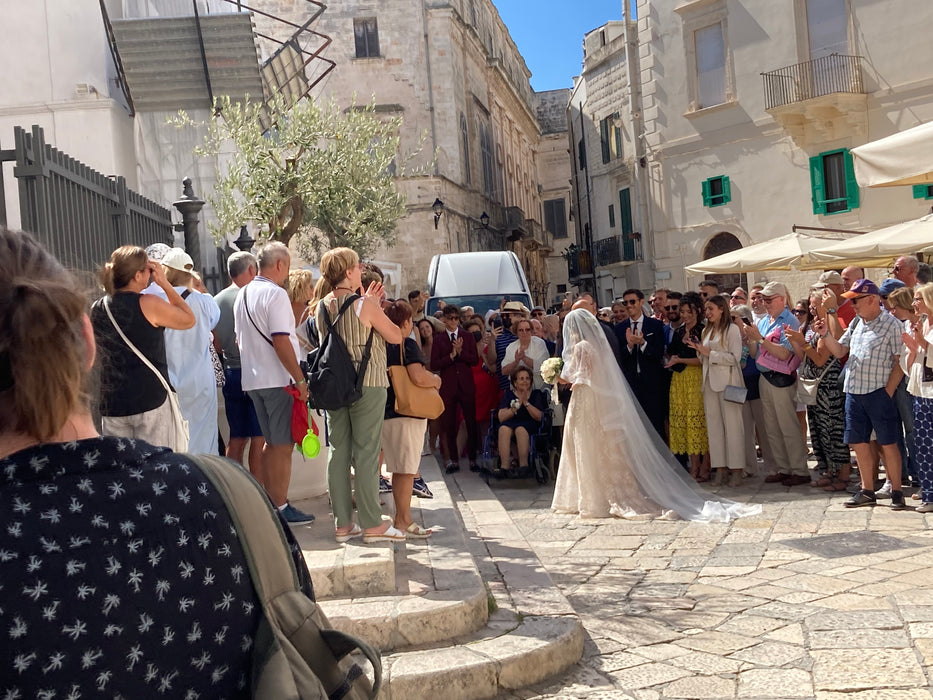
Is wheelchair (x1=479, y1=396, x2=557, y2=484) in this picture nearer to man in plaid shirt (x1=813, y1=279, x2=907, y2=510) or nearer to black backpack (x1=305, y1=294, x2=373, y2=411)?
man in plaid shirt (x1=813, y1=279, x2=907, y2=510)

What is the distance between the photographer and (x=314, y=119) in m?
21.4

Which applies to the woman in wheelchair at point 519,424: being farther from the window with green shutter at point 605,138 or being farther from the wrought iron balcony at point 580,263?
the wrought iron balcony at point 580,263

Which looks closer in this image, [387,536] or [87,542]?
[87,542]

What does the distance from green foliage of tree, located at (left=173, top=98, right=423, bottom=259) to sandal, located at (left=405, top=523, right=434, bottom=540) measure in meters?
9.58

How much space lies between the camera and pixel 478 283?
1747 cm

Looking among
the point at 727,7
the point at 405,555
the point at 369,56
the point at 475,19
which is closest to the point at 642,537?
the point at 405,555

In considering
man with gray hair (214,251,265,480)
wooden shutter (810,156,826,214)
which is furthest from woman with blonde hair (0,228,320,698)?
wooden shutter (810,156,826,214)

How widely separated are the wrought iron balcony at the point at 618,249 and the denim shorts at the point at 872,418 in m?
24.7

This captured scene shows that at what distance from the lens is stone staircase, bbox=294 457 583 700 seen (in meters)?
4.61

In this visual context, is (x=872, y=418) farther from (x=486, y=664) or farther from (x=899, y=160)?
(x=486, y=664)

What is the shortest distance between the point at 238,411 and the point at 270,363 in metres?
0.85

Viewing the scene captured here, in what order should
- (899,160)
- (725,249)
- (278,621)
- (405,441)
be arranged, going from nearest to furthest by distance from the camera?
1. (278,621)
2. (405,441)
3. (899,160)
4. (725,249)

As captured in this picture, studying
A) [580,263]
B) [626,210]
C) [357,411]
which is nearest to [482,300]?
[357,411]

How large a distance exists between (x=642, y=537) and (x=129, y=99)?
9.55 metres
